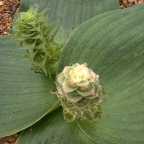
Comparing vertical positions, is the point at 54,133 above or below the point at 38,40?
below

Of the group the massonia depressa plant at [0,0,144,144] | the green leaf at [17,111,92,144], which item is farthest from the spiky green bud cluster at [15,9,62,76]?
the green leaf at [17,111,92,144]

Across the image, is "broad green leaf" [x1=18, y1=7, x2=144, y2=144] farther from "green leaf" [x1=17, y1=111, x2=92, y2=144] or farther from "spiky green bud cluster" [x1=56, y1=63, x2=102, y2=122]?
"spiky green bud cluster" [x1=56, y1=63, x2=102, y2=122]

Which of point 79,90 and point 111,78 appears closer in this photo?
point 79,90

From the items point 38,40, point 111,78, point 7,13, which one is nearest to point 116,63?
point 111,78

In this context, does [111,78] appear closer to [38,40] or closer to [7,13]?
[38,40]

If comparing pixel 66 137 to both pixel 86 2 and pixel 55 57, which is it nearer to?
pixel 55 57

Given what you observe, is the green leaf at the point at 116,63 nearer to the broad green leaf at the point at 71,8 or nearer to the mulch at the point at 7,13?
the broad green leaf at the point at 71,8

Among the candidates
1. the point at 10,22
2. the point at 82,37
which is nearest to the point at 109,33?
the point at 82,37
